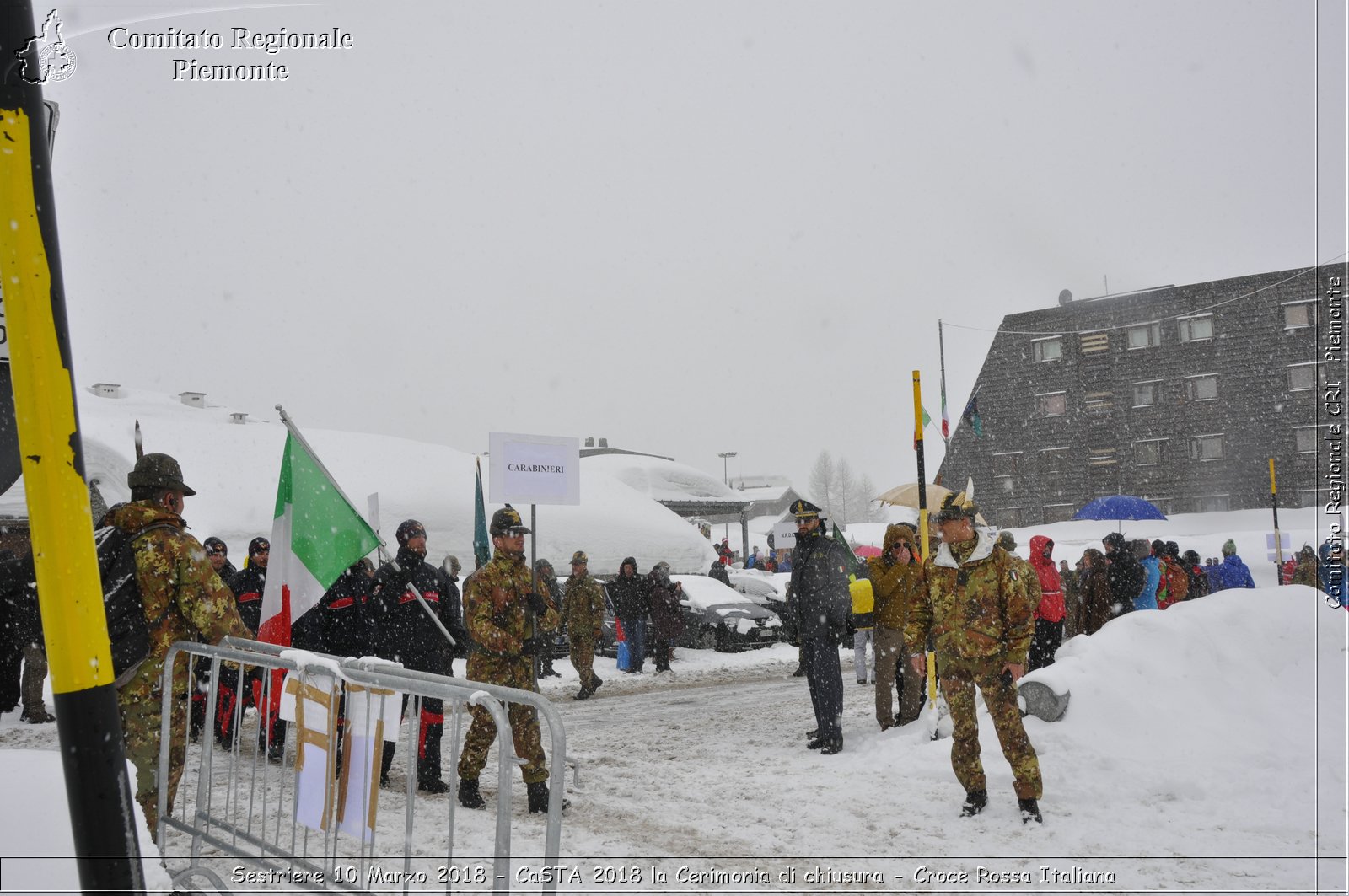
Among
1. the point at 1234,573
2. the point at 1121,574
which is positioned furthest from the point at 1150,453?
the point at 1121,574

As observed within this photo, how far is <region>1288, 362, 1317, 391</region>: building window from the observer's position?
121 ft

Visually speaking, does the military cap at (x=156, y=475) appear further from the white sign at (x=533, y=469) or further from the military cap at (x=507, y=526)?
the white sign at (x=533, y=469)

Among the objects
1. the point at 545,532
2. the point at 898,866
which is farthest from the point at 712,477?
the point at 898,866

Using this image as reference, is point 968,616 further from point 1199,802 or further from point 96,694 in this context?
point 96,694

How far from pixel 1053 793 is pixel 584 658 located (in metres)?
7.48

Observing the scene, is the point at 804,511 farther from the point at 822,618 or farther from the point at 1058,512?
the point at 1058,512

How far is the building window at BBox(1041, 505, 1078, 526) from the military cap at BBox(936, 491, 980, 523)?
129 ft

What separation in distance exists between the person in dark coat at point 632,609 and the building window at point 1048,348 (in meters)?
34.1

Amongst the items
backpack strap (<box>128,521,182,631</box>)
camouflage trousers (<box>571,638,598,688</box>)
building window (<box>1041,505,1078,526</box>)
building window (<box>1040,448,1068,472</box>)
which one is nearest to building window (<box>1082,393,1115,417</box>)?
building window (<box>1040,448,1068,472</box>)

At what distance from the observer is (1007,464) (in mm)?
43875

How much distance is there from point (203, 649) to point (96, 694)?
218 centimetres

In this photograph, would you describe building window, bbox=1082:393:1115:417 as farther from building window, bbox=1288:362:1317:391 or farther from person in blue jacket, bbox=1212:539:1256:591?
person in blue jacket, bbox=1212:539:1256:591

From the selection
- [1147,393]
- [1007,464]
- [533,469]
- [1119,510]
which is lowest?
[1119,510]

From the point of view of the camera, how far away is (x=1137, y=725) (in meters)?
6.33
